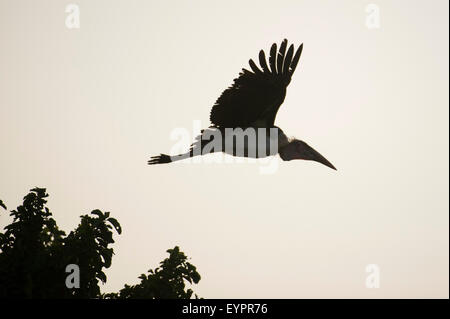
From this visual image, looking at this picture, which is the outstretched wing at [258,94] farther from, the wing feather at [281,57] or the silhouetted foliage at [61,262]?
the silhouetted foliage at [61,262]

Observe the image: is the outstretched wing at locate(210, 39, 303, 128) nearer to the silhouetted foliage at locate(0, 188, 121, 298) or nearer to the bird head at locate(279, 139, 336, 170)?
the bird head at locate(279, 139, 336, 170)

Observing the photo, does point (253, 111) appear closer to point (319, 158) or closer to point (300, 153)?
point (300, 153)

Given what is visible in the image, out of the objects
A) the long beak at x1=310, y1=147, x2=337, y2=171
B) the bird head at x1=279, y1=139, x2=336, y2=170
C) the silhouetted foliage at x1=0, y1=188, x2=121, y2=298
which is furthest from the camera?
the long beak at x1=310, y1=147, x2=337, y2=171

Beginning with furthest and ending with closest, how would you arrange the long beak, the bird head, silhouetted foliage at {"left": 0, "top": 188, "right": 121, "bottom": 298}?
the long beak → the bird head → silhouetted foliage at {"left": 0, "top": 188, "right": 121, "bottom": 298}

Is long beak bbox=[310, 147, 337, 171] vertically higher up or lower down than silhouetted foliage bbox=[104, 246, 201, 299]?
higher up

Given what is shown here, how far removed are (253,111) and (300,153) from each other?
192 centimetres

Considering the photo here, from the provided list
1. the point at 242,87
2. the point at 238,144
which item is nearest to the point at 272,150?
the point at 238,144

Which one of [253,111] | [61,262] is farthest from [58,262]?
[253,111]

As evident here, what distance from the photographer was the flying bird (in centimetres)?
962

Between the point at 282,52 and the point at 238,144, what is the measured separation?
1771 mm

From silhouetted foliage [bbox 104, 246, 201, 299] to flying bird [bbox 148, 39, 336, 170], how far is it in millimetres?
1980

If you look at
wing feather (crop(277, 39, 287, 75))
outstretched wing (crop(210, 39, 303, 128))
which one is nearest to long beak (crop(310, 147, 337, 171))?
outstretched wing (crop(210, 39, 303, 128))

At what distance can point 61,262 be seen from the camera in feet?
29.3

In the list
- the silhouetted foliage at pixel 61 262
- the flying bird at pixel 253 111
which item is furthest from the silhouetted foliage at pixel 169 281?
Result: the flying bird at pixel 253 111
